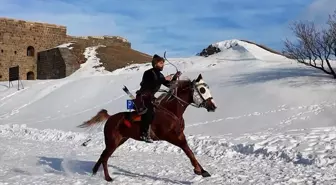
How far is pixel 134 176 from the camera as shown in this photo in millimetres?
8164

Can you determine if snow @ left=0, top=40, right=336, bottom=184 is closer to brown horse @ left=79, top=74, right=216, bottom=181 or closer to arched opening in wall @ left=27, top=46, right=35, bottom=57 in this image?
brown horse @ left=79, top=74, right=216, bottom=181

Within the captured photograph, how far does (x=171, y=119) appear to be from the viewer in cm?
768

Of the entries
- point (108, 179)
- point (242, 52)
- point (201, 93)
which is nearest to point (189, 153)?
point (201, 93)

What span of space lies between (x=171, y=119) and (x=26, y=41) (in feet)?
125

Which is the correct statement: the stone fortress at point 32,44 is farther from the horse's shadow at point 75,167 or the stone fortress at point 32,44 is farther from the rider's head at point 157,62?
the rider's head at point 157,62

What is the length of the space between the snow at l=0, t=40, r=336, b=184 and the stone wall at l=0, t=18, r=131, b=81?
1328 centimetres

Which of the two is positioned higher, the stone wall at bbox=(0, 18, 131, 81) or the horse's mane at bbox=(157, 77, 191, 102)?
the stone wall at bbox=(0, 18, 131, 81)

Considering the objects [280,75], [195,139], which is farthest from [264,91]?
[195,139]

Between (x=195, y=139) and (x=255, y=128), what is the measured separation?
2.32 m

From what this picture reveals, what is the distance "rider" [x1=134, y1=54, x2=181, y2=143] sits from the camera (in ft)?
25.8

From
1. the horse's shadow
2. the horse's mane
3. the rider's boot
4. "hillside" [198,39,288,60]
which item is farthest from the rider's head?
"hillside" [198,39,288,60]

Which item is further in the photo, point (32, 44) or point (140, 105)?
point (32, 44)

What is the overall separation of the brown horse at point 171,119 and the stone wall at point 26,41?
111 feet

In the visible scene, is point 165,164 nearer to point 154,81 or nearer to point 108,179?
point 108,179
